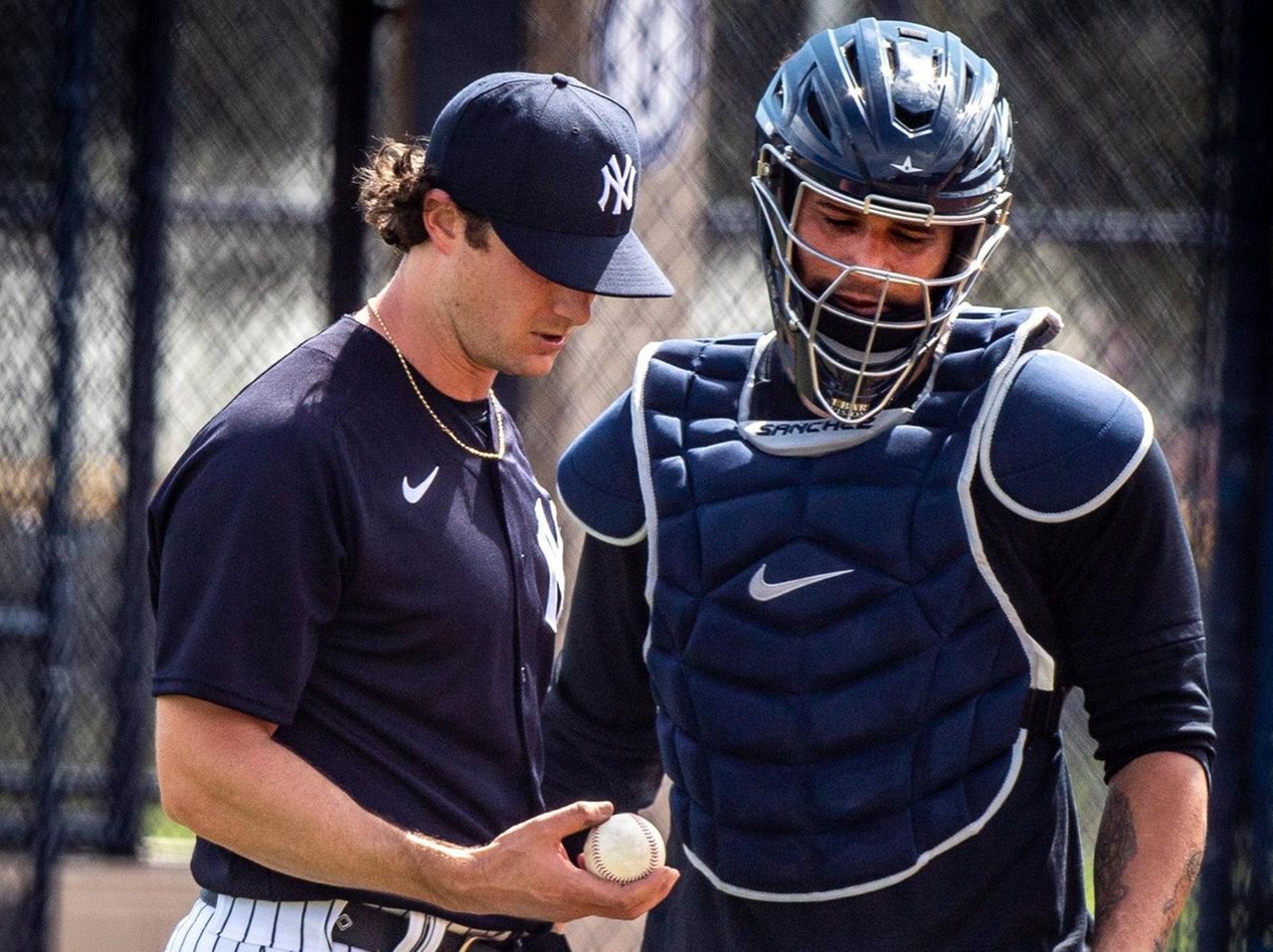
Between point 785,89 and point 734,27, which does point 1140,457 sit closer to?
point 785,89

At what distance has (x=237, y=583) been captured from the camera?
2125 millimetres

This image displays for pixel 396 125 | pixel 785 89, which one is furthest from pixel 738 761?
pixel 396 125

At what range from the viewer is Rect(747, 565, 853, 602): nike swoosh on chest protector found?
7.52 ft

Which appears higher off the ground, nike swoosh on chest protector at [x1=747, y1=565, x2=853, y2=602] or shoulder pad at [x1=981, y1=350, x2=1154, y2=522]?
shoulder pad at [x1=981, y1=350, x2=1154, y2=522]

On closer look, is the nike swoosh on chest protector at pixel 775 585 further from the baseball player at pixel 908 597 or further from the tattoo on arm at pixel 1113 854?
the tattoo on arm at pixel 1113 854

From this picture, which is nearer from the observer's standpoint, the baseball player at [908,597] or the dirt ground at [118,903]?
the baseball player at [908,597]

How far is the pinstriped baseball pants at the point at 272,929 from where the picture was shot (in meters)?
2.31

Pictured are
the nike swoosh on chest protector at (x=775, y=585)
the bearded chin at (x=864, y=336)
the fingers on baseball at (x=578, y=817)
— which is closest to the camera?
the fingers on baseball at (x=578, y=817)

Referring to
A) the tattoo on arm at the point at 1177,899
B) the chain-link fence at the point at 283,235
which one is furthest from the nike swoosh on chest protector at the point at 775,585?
the chain-link fence at the point at 283,235

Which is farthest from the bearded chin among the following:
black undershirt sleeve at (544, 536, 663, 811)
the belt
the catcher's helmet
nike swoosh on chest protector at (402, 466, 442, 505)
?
the belt

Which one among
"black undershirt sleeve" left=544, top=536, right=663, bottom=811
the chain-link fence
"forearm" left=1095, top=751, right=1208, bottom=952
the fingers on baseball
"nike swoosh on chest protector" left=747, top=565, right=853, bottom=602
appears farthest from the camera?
the chain-link fence

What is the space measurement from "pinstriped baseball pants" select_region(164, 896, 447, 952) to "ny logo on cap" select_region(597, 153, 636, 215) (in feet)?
3.42

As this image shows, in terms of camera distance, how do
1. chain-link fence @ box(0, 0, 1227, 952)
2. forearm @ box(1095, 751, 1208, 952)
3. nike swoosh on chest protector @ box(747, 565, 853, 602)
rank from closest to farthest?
forearm @ box(1095, 751, 1208, 952) < nike swoosh on chest protector @ box(747, 565, 853, 602) < chain-link fence @ box(0, 0, 1227, 952)

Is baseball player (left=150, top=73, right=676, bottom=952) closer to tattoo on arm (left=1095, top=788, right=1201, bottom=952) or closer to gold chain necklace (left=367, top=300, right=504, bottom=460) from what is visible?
gold chain necklace (left=367, top=300, right=504, bottom=460)
